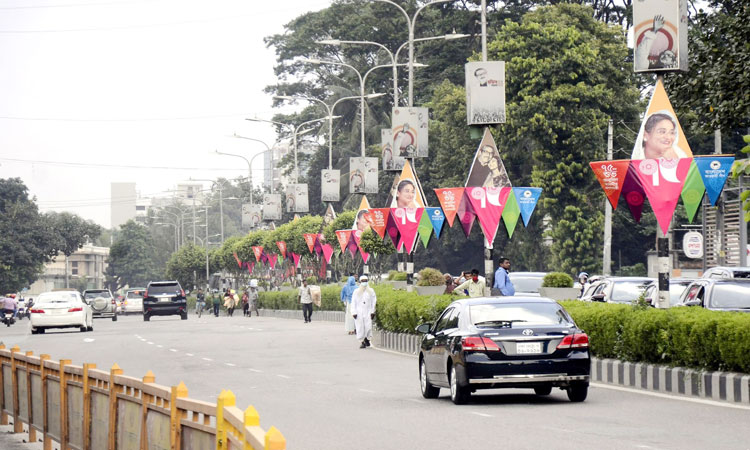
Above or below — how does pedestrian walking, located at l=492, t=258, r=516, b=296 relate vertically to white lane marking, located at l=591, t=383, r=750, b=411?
above

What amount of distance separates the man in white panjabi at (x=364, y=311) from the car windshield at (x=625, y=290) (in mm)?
6647

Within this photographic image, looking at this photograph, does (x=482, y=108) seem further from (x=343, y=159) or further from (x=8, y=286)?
(x=8, y=286)

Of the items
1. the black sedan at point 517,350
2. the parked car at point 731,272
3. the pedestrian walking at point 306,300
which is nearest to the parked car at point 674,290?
the parked car at point 731,272

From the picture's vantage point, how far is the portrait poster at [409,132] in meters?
41.1

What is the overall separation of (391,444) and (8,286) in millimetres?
99190

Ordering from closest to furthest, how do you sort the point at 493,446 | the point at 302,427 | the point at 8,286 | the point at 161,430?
the point at 161,430 → the point at 493,446 → the point at 302,427 → the point at 8,286

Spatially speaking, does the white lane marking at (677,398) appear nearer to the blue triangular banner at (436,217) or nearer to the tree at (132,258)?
the blue triangular banner at (436,217)

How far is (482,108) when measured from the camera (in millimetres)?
31156

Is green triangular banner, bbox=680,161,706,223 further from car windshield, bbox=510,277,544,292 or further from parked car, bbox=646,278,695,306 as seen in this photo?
car windshield, bbox=510,277,544,292

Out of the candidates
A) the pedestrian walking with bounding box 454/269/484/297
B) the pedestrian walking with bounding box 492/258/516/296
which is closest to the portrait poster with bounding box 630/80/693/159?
the pedestrian walking with bounding box 492/258/516/296

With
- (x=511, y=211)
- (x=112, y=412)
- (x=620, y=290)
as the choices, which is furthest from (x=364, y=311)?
(x=112, y=412)

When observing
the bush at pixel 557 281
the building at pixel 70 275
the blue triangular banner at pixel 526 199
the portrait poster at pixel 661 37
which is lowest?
the building at pixel 70 275

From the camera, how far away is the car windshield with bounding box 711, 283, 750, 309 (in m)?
21.8

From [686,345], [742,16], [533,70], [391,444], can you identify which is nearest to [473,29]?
[533,70]
